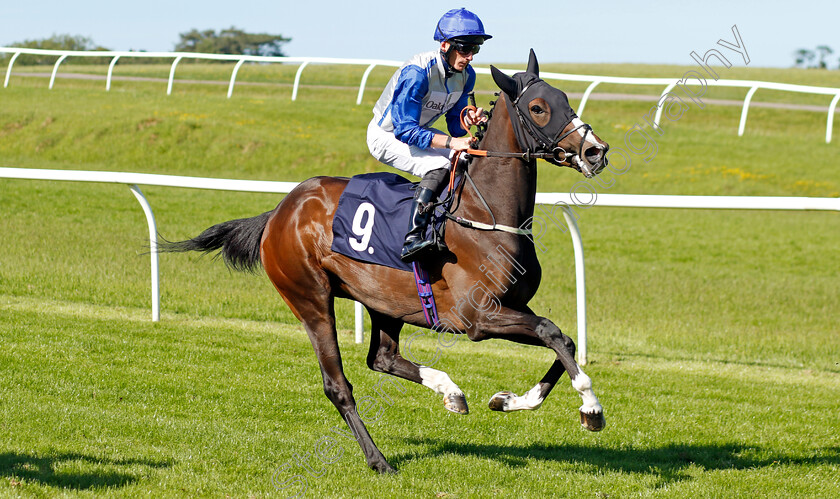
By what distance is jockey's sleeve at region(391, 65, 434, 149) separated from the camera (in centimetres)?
430

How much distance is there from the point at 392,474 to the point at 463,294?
0.89 metres

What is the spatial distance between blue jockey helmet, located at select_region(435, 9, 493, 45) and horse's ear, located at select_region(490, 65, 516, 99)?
0.35 meters

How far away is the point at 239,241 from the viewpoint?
511cm

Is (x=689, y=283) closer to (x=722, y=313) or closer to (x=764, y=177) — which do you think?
(x=722, y=313)

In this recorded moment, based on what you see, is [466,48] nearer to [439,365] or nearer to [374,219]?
[374,219]

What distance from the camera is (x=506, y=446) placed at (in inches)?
184

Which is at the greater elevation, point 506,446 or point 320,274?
point 320,274

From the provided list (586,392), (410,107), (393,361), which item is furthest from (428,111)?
(586,392)

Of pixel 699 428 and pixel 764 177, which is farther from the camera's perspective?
pixel 764 177

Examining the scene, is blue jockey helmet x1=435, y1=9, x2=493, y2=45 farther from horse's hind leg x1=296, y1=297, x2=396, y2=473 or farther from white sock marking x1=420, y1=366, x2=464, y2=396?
white sock marking x1=420, y1=366, x2=464, y2=396

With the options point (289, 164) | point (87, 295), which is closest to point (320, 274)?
point (87, 295)

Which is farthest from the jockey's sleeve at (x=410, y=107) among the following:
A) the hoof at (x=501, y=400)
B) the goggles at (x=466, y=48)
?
the hoof at (x=501, y=400)

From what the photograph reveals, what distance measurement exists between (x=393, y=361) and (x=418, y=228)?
0.86 meters

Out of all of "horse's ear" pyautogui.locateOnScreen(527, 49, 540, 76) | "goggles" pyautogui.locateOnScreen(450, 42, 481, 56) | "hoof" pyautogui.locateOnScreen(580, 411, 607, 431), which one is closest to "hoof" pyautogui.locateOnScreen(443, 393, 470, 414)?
"hoof" pyautogui.locateOnScreen(580, 411, 607, 431)
